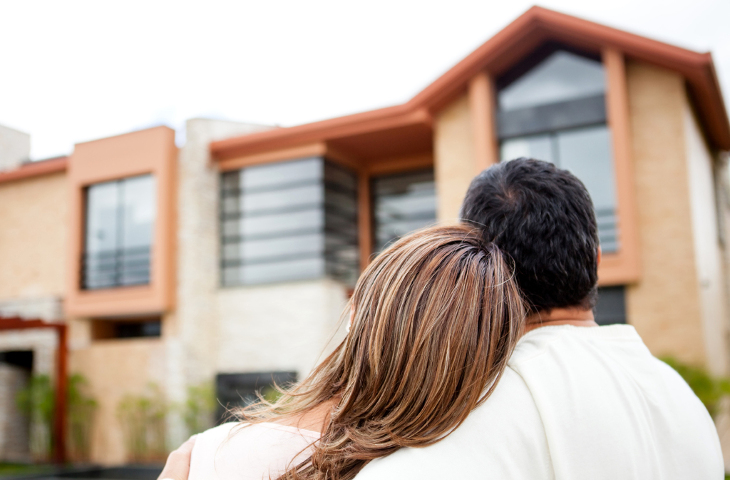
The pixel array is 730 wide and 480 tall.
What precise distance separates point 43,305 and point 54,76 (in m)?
10.9

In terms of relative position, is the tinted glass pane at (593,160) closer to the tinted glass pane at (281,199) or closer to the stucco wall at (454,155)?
the stucco wall at (454,155)

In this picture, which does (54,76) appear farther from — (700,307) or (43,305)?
(43,305)

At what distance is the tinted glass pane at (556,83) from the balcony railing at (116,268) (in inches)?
299

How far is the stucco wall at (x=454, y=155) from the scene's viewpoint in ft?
33.5

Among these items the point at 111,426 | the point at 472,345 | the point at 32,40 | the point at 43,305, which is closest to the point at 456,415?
the point at 472,345

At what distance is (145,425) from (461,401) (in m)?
11.7

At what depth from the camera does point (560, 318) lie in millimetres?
1480

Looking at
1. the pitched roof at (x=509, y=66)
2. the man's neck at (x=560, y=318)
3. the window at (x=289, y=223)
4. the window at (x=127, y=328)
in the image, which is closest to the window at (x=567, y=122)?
the pitched roof at (x=509, y=66)

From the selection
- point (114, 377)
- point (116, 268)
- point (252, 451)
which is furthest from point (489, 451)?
point (116, 268)

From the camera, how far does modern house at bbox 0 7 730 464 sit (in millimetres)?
8844

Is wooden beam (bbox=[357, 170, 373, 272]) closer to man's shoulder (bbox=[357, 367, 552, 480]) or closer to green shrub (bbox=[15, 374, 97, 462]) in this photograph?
green shrub (bbox=[15, 374, 97, 462])

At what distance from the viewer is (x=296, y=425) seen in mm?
1270

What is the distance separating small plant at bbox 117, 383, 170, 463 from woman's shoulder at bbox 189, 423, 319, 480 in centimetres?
1088

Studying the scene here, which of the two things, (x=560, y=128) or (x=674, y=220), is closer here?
(x=674, y=220)
